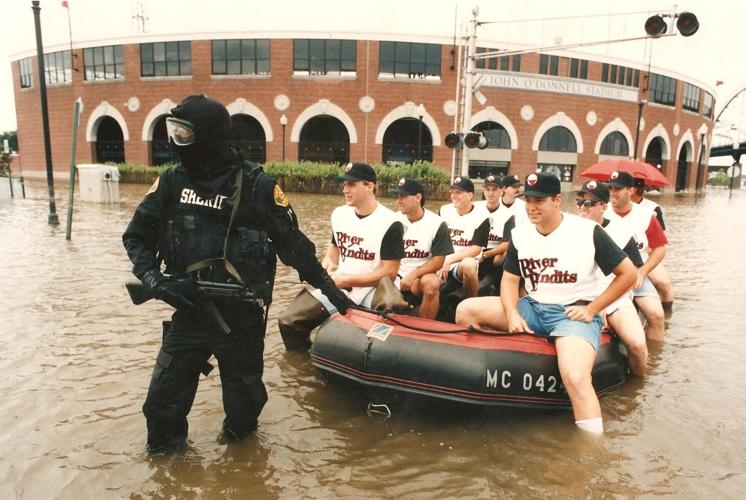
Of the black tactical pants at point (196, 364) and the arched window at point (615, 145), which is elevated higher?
the arched window at point (615, 145)

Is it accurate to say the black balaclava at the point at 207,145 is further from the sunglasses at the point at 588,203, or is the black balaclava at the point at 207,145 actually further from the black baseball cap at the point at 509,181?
the black baseball cap at the point at 509,181

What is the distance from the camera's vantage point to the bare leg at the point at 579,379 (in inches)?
145

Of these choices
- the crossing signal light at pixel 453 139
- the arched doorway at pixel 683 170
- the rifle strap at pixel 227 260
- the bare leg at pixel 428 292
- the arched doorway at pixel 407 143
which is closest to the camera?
the rifle strap at pixel 227 260

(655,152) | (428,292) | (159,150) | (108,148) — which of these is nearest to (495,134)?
(655,152)

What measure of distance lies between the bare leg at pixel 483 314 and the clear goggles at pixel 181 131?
8.92 feet

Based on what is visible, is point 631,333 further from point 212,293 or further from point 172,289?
point 172,289

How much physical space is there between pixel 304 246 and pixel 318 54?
31471mm

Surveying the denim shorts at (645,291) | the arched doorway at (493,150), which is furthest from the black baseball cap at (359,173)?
the arched doorway at (493,150)

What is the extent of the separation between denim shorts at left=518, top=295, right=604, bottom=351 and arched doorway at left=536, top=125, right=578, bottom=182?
32.1 meters

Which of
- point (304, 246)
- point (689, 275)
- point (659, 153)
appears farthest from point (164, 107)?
point (659, 153)

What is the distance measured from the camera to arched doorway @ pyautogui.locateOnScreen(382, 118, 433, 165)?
113ft

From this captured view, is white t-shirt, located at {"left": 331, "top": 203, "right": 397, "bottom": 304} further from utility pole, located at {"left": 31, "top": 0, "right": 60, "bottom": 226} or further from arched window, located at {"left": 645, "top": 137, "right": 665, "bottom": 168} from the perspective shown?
arched window, located at {"left": 645, "top": 137, "right": 665, "bottom": 168}

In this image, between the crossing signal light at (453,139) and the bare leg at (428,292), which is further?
the crossing signal light at (453,139)

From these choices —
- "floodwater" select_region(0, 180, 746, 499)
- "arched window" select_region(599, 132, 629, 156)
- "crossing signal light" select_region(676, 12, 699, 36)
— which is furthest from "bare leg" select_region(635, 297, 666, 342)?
"arched window" select_region(599, 132, 629, 156)
